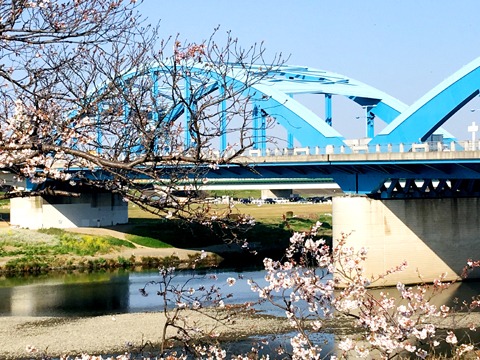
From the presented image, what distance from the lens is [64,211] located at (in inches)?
2030

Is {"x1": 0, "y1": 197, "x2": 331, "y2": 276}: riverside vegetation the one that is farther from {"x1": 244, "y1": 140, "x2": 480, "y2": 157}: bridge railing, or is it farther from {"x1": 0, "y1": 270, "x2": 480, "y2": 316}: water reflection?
{"x1": 244, "y1": 140, "x2": 480, "y2": 157}: bridge railing

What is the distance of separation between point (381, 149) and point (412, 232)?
3.63 metres

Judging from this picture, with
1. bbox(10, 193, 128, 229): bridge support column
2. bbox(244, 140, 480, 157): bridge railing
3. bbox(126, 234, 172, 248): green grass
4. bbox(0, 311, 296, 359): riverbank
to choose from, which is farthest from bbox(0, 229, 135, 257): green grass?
bbox(0, 311, 296, 359): riverbank

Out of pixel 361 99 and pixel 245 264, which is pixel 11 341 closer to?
A: pixel 245 264

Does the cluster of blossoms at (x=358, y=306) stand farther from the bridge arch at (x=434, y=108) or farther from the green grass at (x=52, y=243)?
the green grass at (x=52, y=243)

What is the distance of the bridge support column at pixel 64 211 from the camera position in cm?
5047

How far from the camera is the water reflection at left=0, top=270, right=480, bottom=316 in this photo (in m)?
28.6

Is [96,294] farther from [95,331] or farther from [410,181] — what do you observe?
[410,181]

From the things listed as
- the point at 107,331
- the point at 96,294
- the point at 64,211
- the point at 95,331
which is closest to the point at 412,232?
the point at 96,294

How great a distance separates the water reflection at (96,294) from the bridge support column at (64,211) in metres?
12.5

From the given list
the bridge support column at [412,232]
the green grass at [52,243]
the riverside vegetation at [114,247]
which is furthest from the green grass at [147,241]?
the bridge support column at [412,232]

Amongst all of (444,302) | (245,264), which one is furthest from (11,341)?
(245,264)

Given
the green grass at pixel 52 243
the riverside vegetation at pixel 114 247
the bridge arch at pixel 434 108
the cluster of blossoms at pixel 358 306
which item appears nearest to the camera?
the cluster of blossoms at pixel 358 306

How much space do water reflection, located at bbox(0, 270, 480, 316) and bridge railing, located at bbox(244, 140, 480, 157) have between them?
5317 mm
